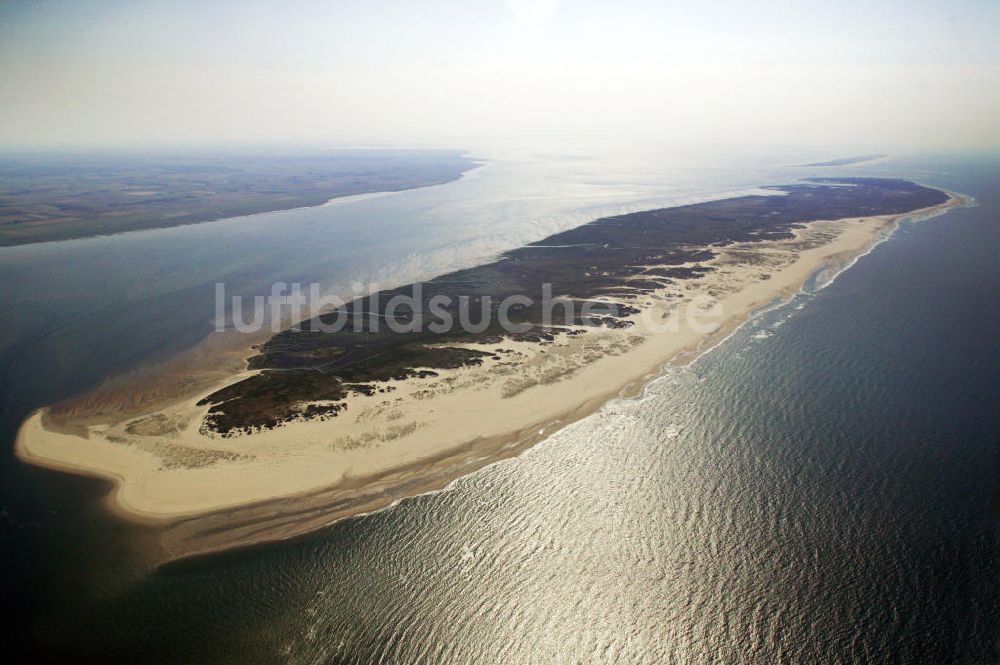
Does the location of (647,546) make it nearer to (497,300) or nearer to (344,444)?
(344,444)

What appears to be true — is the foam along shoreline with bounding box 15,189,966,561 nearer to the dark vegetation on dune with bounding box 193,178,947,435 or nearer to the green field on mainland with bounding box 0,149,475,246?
the dark vegetation on dune with bounding box 193,178,947,435

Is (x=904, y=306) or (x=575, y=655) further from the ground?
(x=904, y=306)

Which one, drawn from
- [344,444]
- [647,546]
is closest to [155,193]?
[344,444]

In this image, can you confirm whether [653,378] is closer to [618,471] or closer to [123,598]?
[618,471]

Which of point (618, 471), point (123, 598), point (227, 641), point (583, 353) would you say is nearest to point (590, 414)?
point (618, 471)

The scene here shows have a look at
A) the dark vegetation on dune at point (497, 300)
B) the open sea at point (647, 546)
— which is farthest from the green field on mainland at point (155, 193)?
the dark vegetation on dune at point (497, 300)

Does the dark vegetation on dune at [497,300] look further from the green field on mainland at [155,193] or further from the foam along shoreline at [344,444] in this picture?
the green field on mainland at [155,193]
